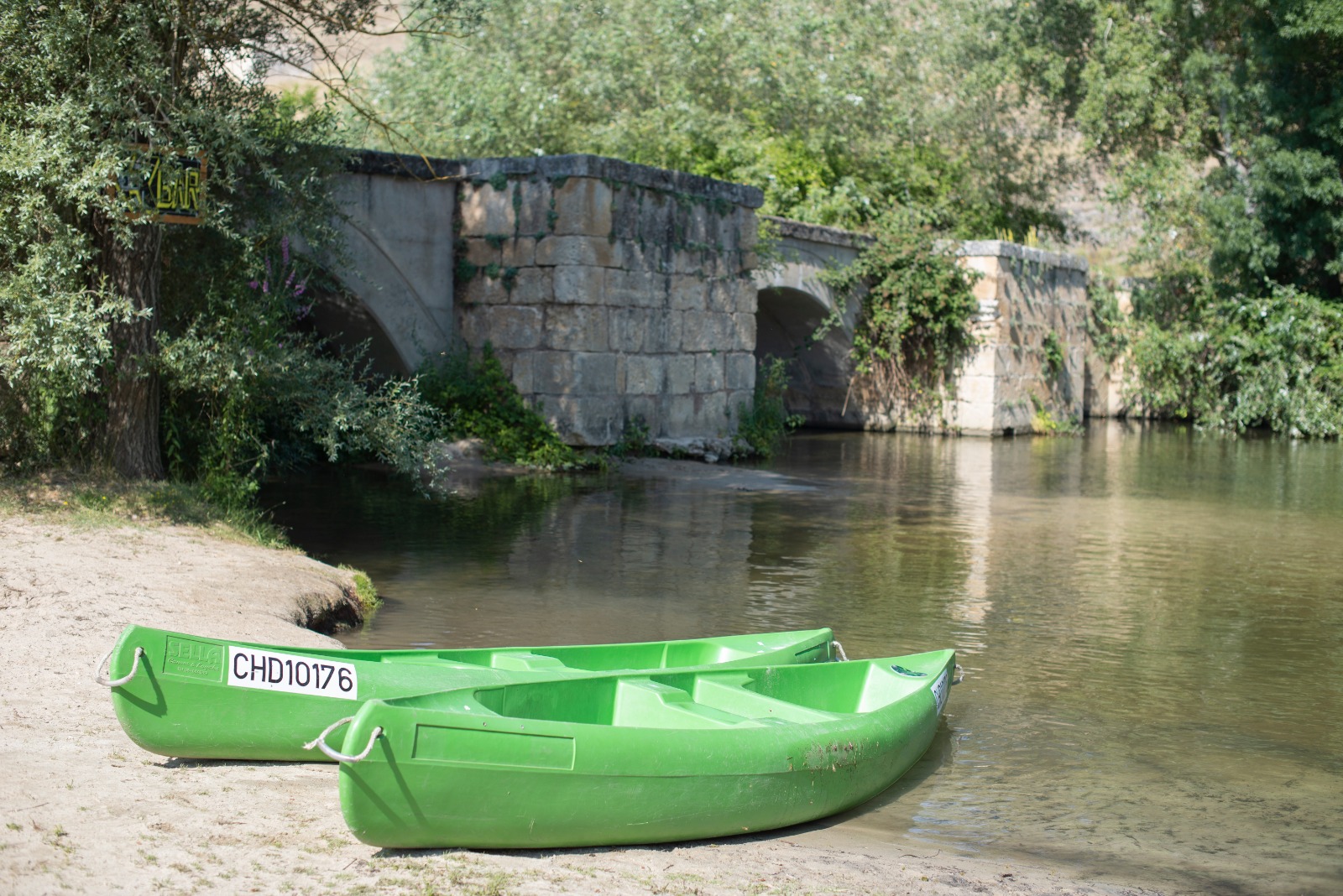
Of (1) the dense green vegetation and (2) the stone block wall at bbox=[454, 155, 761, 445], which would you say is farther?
(1) the dense green vegetation

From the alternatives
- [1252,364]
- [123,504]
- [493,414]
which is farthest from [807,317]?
[123,504]

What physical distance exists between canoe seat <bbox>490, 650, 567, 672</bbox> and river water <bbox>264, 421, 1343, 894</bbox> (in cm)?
115

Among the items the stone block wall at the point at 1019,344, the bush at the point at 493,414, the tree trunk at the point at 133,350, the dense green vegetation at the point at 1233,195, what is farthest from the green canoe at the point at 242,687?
the dense green vegetation at the point at 1233,195

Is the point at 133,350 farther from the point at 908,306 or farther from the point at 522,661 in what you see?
the point at 908,306

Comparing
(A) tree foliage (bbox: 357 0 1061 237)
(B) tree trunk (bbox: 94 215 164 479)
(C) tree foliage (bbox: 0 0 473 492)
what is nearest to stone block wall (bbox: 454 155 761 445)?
(C) tree foliage (bbox: 0 0 473 492)

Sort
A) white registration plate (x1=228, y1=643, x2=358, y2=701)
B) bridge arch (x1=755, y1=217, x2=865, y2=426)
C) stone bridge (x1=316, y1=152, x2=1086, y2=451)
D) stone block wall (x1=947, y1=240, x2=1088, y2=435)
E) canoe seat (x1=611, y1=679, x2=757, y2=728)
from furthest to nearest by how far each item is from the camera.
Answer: stone block wall (x1=947, y1=240, x2=1088, y2=435)
bridge arch (x1=755, y1=217, x2=865, y2=426)
stone bridge (x1=316, y1=152, x2=1086, y2=451)
canoe seat (x1=611, y1=679, x2=757, y2=728)
white registration plate (x1=228, y1=643, x2=358, y2=701)

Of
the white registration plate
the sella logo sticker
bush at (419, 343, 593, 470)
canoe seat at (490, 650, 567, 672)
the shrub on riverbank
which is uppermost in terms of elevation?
Result: bush at (419, 343, 593, 470)

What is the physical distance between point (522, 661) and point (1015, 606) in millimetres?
3626

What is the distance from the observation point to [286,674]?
13.5 feet

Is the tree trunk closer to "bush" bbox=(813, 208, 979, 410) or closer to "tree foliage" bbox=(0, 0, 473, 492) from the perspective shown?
"tree foliage" bbox=(0, 0, 473, 492)

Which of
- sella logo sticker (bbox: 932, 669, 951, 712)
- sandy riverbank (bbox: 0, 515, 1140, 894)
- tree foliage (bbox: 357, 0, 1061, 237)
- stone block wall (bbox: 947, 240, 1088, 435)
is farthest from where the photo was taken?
tree foliage (bbox: 357, 0, 1061, 237)

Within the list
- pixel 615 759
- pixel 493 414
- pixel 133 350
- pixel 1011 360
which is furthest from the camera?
pixel 1011 360

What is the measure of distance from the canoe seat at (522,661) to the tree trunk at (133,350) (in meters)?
4.02

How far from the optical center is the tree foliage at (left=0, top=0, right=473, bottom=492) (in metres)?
7.26
